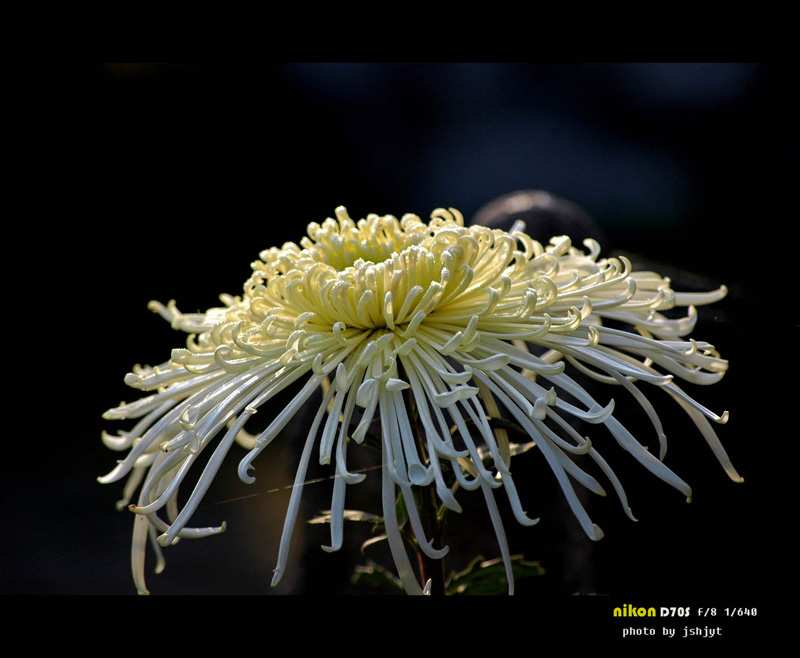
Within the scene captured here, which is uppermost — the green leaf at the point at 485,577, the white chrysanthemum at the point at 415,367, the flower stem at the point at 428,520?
the white chrysanthemum at the point at 415,367

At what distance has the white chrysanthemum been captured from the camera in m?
0.32

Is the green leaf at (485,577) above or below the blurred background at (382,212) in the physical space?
below

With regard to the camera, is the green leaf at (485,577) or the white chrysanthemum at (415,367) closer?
the white chrysanthemum at (415,367)

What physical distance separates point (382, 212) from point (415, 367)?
0.84 metres

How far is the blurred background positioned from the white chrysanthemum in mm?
39

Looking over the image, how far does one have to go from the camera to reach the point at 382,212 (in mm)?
1168

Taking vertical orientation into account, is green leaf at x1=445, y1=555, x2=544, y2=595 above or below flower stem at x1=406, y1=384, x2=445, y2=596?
below

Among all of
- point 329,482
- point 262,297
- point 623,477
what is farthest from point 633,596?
point 262,297

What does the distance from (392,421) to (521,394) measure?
0.07 meters

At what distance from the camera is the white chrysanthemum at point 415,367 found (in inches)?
12.6

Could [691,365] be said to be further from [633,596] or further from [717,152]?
[717,152]

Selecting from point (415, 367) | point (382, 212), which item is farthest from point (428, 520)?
point (382, 212)

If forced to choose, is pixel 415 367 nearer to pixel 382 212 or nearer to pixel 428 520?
pixel 428 520

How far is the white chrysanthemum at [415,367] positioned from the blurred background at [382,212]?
4 cm
